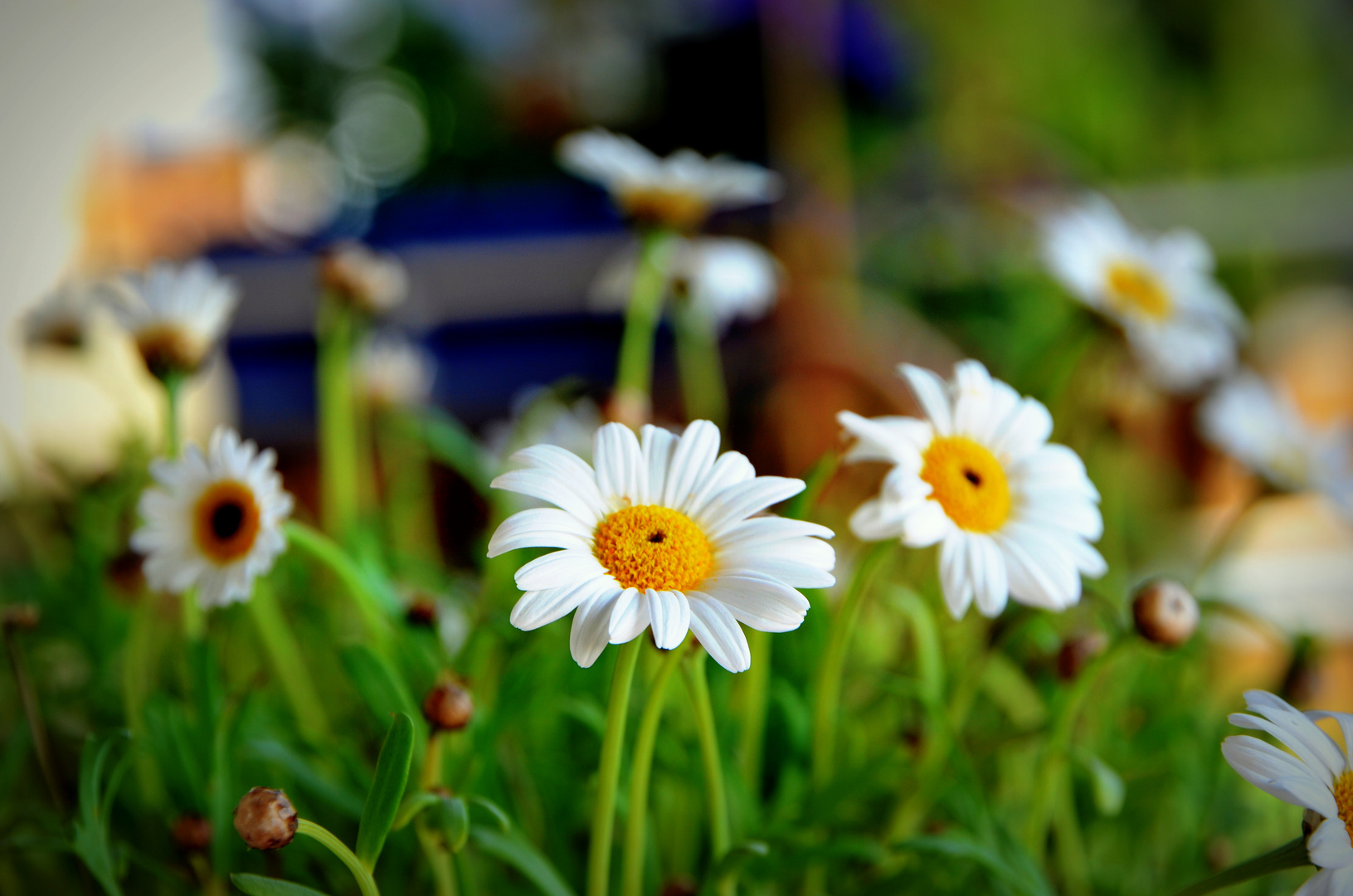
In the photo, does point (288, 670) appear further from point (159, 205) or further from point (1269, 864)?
point (159, 205)

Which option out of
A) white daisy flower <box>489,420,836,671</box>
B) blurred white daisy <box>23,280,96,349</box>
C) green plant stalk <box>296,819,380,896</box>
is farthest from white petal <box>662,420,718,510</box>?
blurred white daisy <box>23,280,96,349</box>

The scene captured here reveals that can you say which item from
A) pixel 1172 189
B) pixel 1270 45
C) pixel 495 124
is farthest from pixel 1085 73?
pixel 495 124

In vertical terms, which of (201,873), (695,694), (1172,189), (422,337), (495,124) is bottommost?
(201,873)

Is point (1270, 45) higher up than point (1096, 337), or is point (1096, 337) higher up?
point (1270, 45)

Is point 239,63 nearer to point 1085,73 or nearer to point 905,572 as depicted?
point 1085,73

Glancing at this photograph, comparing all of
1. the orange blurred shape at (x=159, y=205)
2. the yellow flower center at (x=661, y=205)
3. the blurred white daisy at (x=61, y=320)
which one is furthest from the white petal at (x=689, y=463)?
the orange blurred shape at (x=159, y=205)

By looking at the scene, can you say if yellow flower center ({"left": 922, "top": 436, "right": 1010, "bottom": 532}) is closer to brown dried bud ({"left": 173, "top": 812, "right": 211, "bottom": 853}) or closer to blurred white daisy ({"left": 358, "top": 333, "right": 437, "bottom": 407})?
brown dried bud ({"left": 173, "top": 812, "right": 211, "bottom": 853})

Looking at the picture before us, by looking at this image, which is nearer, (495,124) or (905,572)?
(905,572)

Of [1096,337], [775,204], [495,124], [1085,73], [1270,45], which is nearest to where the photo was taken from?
[1096,337]
